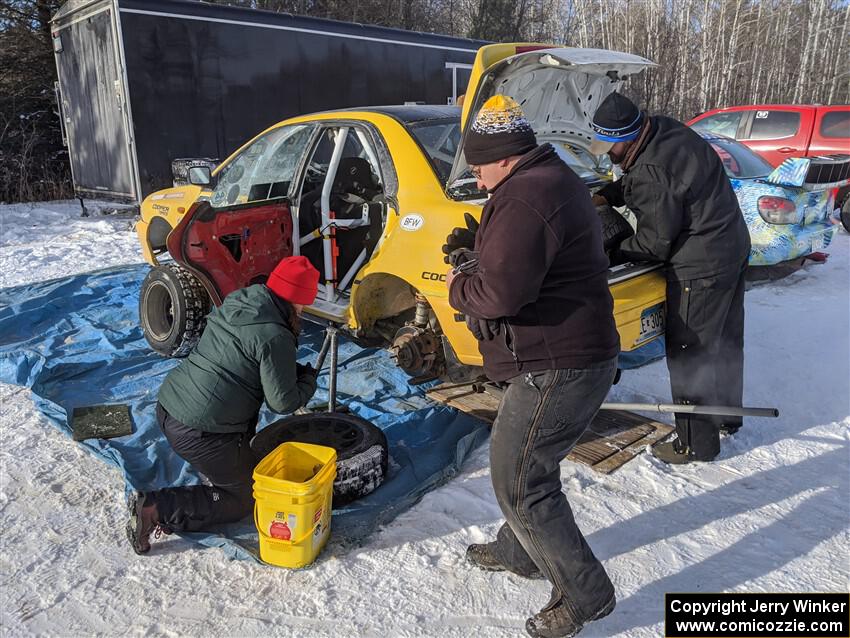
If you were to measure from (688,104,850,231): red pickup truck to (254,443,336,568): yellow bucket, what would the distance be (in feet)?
33.1

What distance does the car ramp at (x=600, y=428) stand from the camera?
3523 millimetres

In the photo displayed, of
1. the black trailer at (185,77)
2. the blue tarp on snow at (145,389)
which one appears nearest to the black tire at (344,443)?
the blue tarp on snow at (145,389)

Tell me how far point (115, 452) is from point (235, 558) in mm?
1185

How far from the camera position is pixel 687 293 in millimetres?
3479

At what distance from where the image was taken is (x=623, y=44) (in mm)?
23797

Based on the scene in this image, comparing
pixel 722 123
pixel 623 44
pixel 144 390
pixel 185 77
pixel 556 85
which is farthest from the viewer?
pixel 623 44

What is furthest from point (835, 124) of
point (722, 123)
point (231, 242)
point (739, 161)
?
point (231, 242)

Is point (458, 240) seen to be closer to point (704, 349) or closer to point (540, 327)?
point (540, 327)

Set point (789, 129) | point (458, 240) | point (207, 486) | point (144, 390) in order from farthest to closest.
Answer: point (789, 129), point (144, 390), point (207, 486), point (458, 240)

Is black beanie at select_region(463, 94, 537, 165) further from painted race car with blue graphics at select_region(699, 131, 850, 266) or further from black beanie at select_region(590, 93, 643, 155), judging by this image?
painted race car with blue graphics at select_region(699, 131, 850, 266)

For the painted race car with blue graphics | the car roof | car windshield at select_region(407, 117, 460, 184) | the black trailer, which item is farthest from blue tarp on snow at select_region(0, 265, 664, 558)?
the black trailer

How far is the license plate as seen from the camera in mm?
3479

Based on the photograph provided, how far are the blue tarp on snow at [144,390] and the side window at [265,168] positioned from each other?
1.26 m

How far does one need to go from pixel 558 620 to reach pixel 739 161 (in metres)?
6.04
